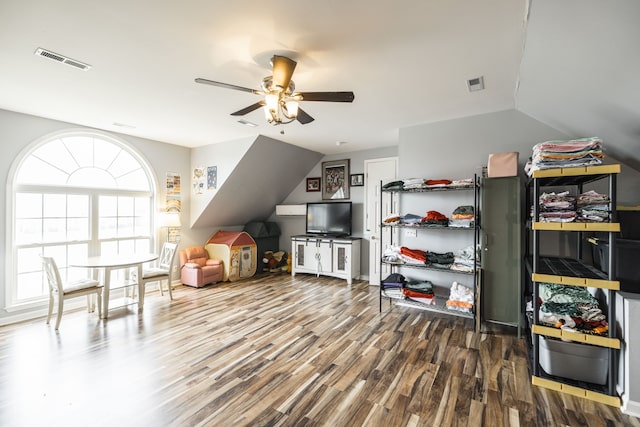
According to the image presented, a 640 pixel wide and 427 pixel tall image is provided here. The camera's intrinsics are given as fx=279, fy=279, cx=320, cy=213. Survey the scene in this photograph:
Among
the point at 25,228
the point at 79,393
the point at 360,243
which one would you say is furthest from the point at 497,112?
the point at 25,228

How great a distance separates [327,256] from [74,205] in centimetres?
408

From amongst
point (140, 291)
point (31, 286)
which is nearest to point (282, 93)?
point (140, 291)

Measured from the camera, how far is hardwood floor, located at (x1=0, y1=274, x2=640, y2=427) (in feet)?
5.96

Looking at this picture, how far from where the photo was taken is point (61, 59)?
7.25ft

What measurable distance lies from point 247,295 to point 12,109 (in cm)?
376

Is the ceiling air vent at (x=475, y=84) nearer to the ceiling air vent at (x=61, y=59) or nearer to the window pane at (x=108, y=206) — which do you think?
the ceiling air vent at (x=61, y=59)

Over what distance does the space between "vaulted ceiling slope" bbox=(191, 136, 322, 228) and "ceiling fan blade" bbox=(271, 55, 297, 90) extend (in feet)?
7.92

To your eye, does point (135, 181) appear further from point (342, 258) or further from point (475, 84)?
point (475, 84)

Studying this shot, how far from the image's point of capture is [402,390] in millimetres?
2084

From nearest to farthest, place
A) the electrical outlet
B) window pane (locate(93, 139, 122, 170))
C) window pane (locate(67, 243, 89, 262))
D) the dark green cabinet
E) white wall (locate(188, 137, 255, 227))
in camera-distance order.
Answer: the dark green cabinet → the electrical outlet → window pane (locate(67, 243, 89, 262)) → window pane (locate(93, 139, 122, 170)) → white wall (locate(188, 137, 255, 227))

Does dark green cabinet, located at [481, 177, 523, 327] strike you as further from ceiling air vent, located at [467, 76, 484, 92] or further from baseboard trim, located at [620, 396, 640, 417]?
baseboard trim, located at [620, 396, 640, 417]

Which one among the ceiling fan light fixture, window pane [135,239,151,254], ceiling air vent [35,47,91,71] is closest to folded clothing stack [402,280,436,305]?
the ceiling fan light fixture

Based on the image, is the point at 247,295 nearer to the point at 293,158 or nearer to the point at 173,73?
the point at 293,158

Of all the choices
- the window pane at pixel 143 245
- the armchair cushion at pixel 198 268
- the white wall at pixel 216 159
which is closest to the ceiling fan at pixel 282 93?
the white wall at pixel 216 159
